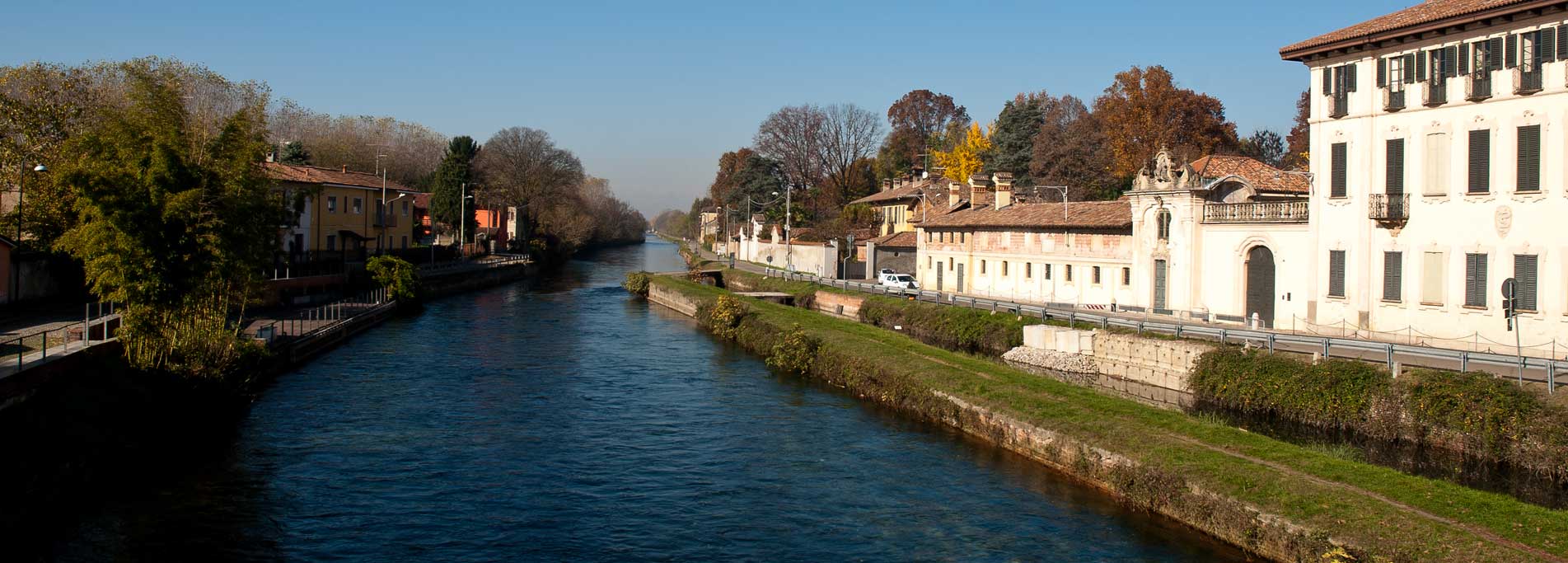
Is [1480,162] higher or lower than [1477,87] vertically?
lower

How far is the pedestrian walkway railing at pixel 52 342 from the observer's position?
19300 mm

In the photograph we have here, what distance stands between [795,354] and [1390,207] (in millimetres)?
18657

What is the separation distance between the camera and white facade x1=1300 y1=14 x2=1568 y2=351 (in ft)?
85.5

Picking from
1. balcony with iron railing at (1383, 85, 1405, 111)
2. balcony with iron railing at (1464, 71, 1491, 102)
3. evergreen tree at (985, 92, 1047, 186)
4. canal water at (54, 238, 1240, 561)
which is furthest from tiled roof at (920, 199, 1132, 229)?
evergreen tree at (985, 92, 1047, 186)

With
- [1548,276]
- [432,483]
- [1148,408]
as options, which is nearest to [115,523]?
[432,483]

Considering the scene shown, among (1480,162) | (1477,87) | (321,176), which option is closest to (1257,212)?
(1480,162)

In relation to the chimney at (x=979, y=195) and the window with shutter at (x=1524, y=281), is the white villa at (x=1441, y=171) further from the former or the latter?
the chimney at (x=979, y=195)

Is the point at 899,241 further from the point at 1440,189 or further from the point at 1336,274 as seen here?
the point at 1440,189

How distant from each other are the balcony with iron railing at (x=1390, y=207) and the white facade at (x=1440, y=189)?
4 cm

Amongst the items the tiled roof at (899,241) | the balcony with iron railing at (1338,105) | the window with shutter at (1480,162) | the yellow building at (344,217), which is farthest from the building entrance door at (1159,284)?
the yellow building at (344,217)

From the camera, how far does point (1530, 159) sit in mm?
26297

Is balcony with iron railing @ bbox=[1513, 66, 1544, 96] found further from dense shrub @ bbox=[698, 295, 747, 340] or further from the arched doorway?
dense shrub @ bbox=[698, 295, 747, 340]

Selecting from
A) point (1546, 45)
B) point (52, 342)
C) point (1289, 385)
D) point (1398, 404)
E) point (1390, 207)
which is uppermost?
point (1546, 45)

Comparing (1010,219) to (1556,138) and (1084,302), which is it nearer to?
(1084,302)
